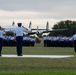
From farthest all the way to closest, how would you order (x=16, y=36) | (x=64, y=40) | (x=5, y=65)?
1. (x=64, y=40)
2. (x=16, y=36)
3. (x=5, y=65)

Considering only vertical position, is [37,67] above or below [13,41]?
above

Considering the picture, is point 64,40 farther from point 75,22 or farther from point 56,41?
point 75,22

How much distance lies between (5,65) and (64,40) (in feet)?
108

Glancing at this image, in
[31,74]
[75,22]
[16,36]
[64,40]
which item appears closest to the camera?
[31,74]

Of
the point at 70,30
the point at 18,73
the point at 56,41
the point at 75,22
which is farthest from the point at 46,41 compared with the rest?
the point at 75,22

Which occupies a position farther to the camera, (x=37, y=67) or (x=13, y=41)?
(x=13, y=41)

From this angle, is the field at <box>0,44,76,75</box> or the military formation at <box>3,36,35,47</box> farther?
the military formation at <box>3,36,35,47</box>

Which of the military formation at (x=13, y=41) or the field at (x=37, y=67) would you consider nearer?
the field at (x=37, y=67)

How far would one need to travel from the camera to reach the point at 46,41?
1937 inches

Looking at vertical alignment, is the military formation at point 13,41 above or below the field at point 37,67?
below

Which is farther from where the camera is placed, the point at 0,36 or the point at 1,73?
the point at 0,36

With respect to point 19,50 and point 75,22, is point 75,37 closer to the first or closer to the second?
point 19,50

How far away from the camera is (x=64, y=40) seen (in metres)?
47.9

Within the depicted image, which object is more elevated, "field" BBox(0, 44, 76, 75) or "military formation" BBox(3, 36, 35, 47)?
"field" BBox(0, 44, 76, 75)
